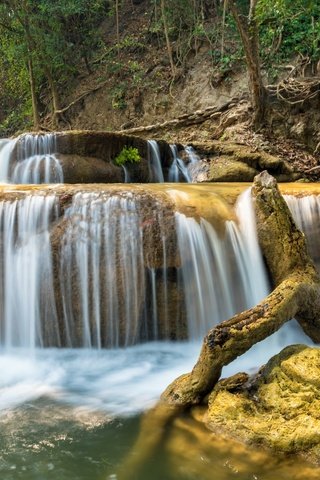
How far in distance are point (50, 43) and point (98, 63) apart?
2509mm

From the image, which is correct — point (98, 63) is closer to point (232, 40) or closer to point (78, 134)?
point (232, 40)

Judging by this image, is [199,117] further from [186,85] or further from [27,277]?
[27,277]

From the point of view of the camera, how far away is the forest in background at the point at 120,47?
14.1 metres

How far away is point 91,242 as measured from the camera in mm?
5641

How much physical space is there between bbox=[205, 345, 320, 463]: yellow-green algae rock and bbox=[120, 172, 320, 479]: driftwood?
0.74 ft

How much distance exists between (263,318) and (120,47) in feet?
58.6

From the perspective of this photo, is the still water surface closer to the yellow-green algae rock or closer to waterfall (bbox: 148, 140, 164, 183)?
the yellow-green algae rock

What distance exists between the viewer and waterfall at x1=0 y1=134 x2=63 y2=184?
365 inches

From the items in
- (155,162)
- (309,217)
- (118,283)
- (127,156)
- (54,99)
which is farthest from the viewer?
(54,99)

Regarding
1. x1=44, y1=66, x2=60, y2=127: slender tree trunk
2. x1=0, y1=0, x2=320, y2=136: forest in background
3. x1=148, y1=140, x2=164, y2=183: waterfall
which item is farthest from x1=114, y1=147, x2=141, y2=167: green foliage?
x1=44, y1=66, x2=60, y2=127: slender tree trunk

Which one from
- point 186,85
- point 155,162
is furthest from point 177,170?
point 186,85

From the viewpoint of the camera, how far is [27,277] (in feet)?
18.4

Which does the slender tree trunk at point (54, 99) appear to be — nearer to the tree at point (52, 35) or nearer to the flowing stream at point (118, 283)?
the tree at point (52, 35)

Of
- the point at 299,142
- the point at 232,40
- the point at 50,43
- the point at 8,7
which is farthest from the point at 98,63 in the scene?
the point at 299,142
